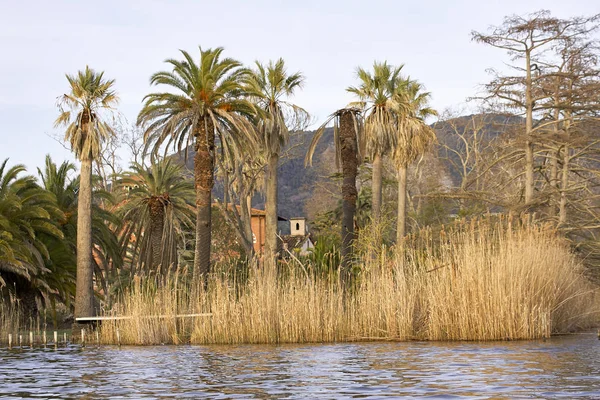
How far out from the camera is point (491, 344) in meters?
17.7

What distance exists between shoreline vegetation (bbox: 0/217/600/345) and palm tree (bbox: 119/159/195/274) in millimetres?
15065

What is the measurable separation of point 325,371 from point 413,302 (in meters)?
5.74

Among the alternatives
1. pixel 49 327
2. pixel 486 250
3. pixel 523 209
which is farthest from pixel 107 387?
pixel 49 327

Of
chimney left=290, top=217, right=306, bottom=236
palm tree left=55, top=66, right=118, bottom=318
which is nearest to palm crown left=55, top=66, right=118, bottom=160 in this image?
palm tree left=55, top=66, right=118, bottom=318

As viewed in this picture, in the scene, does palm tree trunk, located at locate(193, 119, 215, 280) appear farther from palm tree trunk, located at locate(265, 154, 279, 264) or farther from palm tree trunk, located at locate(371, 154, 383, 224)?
palm tree trunk, located at locate(371, 154, 383, 224)

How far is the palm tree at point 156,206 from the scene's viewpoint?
38.0 metres

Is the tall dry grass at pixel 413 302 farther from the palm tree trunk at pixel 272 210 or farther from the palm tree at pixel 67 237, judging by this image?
the palm tree trunk at pixel 272 210

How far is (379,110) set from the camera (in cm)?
4228

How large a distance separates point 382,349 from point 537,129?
18.5 m

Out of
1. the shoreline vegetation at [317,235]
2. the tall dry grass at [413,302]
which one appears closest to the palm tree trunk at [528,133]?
the shoreline vegetation at [317,235]

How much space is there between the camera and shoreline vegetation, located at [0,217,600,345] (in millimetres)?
18609

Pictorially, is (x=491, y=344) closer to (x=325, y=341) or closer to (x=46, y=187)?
(x=325, y=341)

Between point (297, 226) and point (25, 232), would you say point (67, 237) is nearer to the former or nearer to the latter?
point (25, 232)

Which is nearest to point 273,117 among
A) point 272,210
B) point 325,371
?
point 272,210
